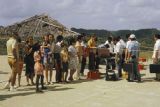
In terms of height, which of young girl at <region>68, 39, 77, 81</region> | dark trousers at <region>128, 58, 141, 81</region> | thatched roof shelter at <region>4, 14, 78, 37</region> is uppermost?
thatched roof shelter at <region>4, 14, 78, 37</region>

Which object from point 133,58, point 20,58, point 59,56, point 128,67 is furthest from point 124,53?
point 20,58

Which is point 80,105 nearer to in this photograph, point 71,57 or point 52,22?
point 71,57

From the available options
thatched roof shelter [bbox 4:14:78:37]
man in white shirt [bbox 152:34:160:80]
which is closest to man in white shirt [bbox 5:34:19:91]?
man in white shirt [bbox 152:34:160:80]

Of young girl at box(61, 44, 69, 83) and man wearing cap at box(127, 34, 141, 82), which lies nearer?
young girl at box(61, 44, 69, 83)

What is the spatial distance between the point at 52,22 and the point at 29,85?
1315cm

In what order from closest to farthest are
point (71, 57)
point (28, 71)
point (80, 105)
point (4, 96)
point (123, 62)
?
point (80, 105), point (4, 96), point (28, 71), point (71, 57), point (123, 62)

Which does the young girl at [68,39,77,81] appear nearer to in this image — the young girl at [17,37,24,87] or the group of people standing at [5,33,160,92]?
the group of people standing at [5,33,160,92]

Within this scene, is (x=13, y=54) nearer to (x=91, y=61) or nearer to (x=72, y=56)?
(x=72, y=56)

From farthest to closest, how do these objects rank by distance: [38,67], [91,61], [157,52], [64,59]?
[91,61] < [157,52] < [64,59] < [38,67]

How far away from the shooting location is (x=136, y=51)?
1709 cm

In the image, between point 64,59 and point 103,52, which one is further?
point 103,52

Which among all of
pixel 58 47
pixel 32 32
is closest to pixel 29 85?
pixel 58 47

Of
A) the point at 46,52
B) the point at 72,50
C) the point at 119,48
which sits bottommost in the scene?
the point at 46,52

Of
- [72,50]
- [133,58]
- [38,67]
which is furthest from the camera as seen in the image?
[133,58]
